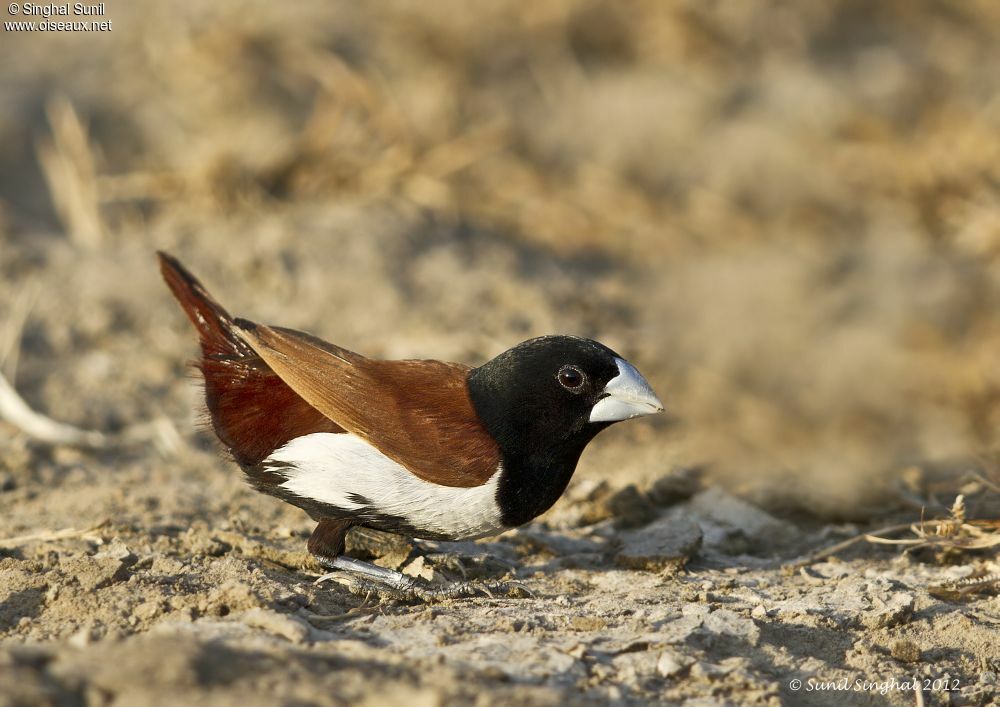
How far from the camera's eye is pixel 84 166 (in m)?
7.57

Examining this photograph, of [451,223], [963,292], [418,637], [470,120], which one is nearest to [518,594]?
[418,637]

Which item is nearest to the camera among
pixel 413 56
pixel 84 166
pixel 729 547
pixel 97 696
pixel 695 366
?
pixel 97 696

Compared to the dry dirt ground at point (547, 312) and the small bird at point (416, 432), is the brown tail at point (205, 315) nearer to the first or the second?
the small bird at point (416, 432)

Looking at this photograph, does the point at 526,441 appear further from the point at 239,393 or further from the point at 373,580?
the point at 239,393

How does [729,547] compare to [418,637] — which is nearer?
[418,637]

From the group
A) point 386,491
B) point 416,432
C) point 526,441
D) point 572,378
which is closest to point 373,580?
point 386,491

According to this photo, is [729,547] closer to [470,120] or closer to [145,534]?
[145,534]

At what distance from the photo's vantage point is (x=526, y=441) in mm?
3680

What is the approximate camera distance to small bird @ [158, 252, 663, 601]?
3.57 m

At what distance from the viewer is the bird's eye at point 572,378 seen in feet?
12.2

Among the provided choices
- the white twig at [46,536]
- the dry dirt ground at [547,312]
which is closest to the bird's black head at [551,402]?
the dry dirt ground at [547,312]

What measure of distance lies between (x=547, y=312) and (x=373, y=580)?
A: 11.2 feet

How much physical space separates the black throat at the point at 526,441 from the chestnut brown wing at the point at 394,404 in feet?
0.19

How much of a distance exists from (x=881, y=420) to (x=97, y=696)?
546 cm
